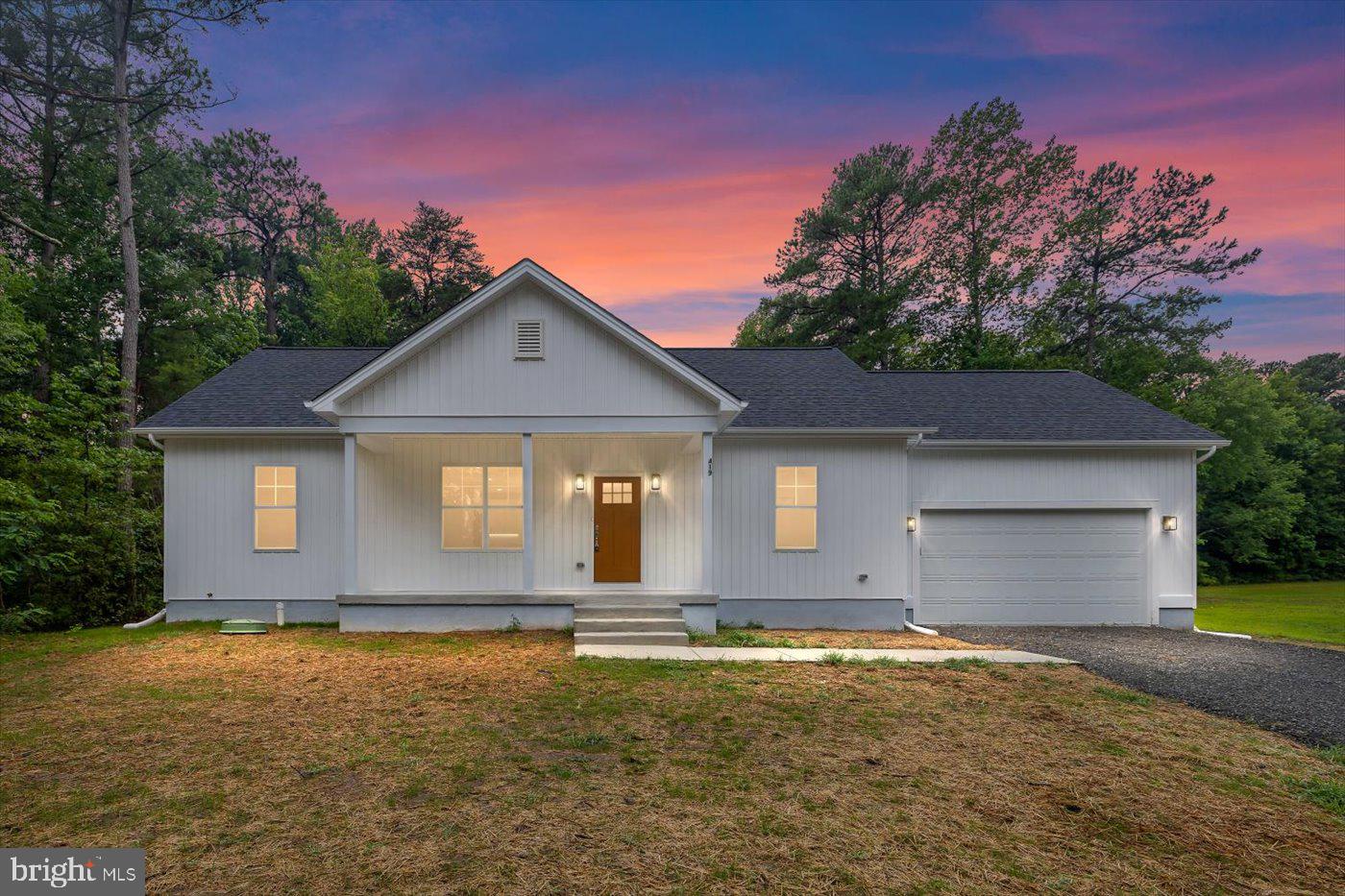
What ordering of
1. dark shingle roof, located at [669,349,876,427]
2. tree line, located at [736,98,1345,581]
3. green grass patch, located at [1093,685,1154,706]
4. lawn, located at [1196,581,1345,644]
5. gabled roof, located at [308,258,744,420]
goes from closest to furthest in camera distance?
green grass patch, located at [1093,685,1154,706]
gabled roof, located at [308,258,744,420]
dark shingle roof, located at [669,349,876,427]
lawn, located at [1196,581,1345,644]
tree line, located at [736,98,1345,581]

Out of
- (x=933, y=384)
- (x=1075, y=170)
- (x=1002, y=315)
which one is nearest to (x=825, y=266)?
(x=1002, y=315)

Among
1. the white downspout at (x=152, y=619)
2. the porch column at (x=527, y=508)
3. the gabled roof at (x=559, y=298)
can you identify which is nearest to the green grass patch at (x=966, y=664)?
the gabled roof at (x=559, y=298)

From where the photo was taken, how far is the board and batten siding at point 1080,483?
11.4 m

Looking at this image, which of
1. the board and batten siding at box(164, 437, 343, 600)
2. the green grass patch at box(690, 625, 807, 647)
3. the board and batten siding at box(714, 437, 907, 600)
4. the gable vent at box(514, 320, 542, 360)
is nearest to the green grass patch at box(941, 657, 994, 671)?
the green grass patch at box(690, 625, 807, 647)

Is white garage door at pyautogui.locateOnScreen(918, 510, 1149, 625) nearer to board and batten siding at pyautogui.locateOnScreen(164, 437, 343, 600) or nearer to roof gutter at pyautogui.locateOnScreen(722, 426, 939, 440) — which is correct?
roof gutter at pyautogui.locateOnScreen(722, 426, 939, 440)

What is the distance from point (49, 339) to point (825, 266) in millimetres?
26406

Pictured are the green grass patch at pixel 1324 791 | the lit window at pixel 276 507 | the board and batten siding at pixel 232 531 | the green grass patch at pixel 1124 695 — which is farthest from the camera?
the lit window at pixel 276 507

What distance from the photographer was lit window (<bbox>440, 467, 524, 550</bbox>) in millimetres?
10906

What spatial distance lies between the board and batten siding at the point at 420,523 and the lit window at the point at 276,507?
1.37 metres

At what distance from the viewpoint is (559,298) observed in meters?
9.74

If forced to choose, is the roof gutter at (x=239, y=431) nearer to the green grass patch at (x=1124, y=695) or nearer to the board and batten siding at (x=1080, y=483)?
the board and batten siding at (x=1080, y=483)

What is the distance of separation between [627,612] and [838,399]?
19.1 feet

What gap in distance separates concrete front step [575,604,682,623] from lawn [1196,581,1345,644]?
11.3m

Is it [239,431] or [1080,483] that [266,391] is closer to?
[239,431]
